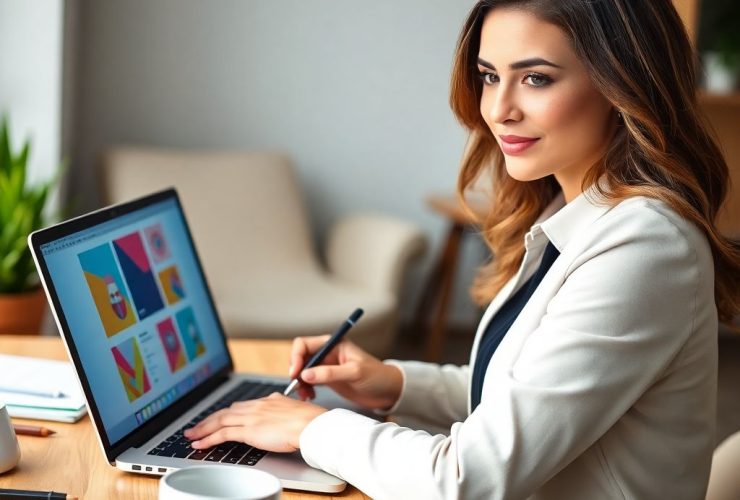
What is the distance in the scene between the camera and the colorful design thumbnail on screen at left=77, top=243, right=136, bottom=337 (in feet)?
3.81

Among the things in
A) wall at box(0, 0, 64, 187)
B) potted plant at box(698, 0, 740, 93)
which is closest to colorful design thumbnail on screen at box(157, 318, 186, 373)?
wall at box(0, 0, 64, 187)

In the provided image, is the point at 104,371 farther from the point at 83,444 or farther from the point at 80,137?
the point at 80,137

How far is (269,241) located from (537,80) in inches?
96.6

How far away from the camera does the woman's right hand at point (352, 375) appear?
1354 mm

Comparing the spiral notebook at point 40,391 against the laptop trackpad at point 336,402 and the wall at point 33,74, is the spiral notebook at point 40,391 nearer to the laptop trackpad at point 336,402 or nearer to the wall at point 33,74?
the laptop trackpad at point 336,402

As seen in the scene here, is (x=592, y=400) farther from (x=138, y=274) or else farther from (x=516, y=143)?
(x=138, y=274)

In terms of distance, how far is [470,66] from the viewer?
140cm

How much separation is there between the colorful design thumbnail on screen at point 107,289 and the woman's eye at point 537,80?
542 mm

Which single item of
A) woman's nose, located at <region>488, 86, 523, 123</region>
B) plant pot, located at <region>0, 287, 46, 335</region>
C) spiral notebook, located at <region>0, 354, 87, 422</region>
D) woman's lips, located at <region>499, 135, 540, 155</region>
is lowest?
plant pot, located at <region>0, 287, 46, 335</region>

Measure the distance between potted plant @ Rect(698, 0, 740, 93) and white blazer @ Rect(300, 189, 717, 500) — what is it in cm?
339

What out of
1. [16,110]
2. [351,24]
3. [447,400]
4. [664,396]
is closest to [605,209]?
[664,396]

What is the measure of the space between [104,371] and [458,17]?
314cm

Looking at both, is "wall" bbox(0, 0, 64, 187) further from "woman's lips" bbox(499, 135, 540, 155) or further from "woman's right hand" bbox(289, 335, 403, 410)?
"woman's lips" bbox(499, 135, 540, 155)

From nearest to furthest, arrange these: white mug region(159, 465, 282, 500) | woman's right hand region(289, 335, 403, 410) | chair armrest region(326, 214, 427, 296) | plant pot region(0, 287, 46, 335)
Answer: white mug region(159, 465, 282, 500), woman's right hand region(289, 335, 403, 410), plant pot region(0, 287, 46, 335), chair armrest region(326, 214, 427, 296)
